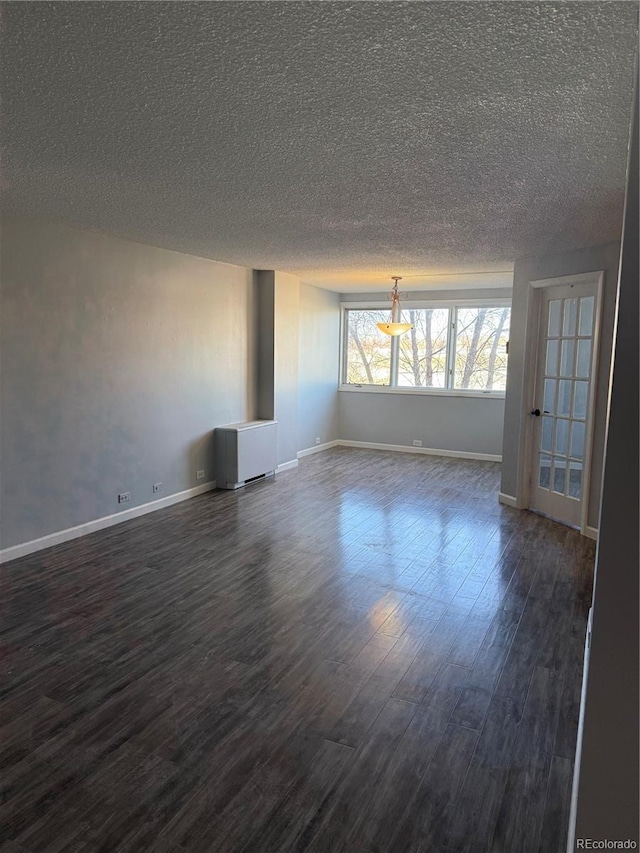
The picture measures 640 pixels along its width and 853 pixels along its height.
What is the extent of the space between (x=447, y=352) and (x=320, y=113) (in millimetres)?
6983

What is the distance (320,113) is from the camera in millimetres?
2242

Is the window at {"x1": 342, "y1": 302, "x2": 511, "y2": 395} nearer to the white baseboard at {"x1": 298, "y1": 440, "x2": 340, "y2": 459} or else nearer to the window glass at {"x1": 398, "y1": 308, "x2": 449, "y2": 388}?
the window glass at {"x1": 398, "y1": 308, "x2": 449, "y2": 388}

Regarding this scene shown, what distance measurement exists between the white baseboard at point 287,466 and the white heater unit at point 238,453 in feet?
2.03

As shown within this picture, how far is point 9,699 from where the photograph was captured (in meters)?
2.60

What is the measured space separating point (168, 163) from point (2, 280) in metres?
1.89

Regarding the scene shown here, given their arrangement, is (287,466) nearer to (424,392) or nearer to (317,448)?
(317,448)

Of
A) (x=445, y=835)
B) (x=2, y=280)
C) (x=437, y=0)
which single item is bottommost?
(x=445, y=835)

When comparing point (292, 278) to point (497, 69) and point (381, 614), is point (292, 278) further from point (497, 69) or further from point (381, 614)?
point (497, 69)

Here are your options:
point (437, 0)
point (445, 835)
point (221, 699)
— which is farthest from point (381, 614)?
point (437, 0)

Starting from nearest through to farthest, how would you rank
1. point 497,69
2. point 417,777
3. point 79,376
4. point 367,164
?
point 497,69 → point 417,777 → point 367,164 → point 79,376

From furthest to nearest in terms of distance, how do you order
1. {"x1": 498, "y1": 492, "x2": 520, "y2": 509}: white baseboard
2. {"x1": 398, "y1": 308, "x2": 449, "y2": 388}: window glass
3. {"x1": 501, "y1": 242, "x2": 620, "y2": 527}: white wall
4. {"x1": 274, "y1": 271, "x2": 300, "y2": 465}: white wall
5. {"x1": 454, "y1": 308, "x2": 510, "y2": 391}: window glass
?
{"x1": 398, "y1": 308, "x2": 449, "y2": 388}: window glass < {"x1": 454, "y1": 308, "x2": 510, "y2": 391}: window glass < {"x1": 274, "y1": 271, "x2": 300, "y2": 465}: white wall < {"x1": 498, "y1": 492, "x2": 520, "y2": 509}: white baseboard < {"x1": 501, "y1": 242, "x2": 620, "y2": 527}: white wall

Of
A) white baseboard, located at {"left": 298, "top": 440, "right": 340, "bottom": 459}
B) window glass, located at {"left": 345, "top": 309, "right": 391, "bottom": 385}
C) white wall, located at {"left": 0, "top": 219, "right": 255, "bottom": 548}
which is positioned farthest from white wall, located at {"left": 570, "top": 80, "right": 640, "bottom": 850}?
window glass, located at {"left": 345, "top": 309, "right": 391, "bottom": 385}

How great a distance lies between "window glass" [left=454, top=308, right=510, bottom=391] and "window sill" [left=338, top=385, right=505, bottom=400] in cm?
12

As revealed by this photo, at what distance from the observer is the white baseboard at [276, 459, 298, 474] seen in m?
7.57
